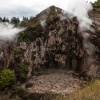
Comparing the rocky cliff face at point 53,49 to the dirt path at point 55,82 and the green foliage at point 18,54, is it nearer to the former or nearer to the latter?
the green foliage at point 18,54

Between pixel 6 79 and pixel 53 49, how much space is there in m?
4.39

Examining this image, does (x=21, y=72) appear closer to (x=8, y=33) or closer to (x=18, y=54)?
(x=18, y=54)

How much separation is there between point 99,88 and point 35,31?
9050 millimetres

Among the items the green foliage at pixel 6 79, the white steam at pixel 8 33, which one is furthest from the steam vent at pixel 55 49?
the green foliage at pixel 6 79

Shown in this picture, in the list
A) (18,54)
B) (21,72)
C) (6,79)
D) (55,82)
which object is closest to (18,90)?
(6,79)

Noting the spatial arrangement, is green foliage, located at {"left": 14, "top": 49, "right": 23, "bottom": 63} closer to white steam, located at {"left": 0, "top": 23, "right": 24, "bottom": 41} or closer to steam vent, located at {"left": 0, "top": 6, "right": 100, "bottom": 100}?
steam vent, located at {"left": 0, "top": 6, "right": 100, "bottom": 100}

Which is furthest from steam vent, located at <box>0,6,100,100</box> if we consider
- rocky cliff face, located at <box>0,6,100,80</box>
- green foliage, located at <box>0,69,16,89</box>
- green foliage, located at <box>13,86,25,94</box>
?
green foliage, located at <box>13,86,25,94</box>

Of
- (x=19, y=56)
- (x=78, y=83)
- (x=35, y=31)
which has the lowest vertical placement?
(x=78, y=83)

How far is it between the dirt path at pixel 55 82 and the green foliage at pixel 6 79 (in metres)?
1.32

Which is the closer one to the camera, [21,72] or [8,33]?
[21,72]

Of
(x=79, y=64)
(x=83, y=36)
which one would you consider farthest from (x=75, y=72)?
(x=83, y=36)

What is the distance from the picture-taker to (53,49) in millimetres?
25812

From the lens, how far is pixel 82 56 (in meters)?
25.6

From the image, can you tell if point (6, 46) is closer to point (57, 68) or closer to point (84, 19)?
point (57, 68)
